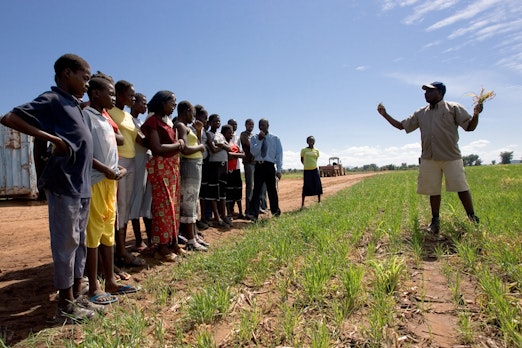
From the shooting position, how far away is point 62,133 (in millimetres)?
2332

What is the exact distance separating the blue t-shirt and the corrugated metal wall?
8.99m

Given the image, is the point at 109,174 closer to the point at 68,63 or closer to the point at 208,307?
the point at 68,63

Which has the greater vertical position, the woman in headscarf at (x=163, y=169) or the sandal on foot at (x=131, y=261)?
the woman in headscarf at (x=163, y=169)

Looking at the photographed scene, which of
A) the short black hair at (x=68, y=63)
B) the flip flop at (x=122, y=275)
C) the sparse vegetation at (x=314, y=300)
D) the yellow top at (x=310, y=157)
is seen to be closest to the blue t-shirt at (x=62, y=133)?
the short black hair at (x=68, y=63)

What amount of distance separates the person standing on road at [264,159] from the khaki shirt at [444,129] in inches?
125

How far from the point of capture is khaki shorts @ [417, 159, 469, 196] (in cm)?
448

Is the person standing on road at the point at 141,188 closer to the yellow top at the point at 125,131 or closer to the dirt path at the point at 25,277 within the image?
the yellow top at the point at 125,131

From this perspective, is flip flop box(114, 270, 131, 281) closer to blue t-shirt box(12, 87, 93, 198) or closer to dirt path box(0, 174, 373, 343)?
dirt path box(0, 174, 373, 343)

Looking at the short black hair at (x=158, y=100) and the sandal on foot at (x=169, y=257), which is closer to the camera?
the short black hair at (x=158, y=100)

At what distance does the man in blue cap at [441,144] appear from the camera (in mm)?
4457

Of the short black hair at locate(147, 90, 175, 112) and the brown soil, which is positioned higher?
the short black hair at locate(147, 90, 175, 112)

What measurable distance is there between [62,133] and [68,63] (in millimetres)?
538

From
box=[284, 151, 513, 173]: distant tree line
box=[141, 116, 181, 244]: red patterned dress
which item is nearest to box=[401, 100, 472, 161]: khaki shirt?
box=[141, 116, 181, 244]: red patterned dress

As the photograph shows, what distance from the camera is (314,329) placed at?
207 centimetres
